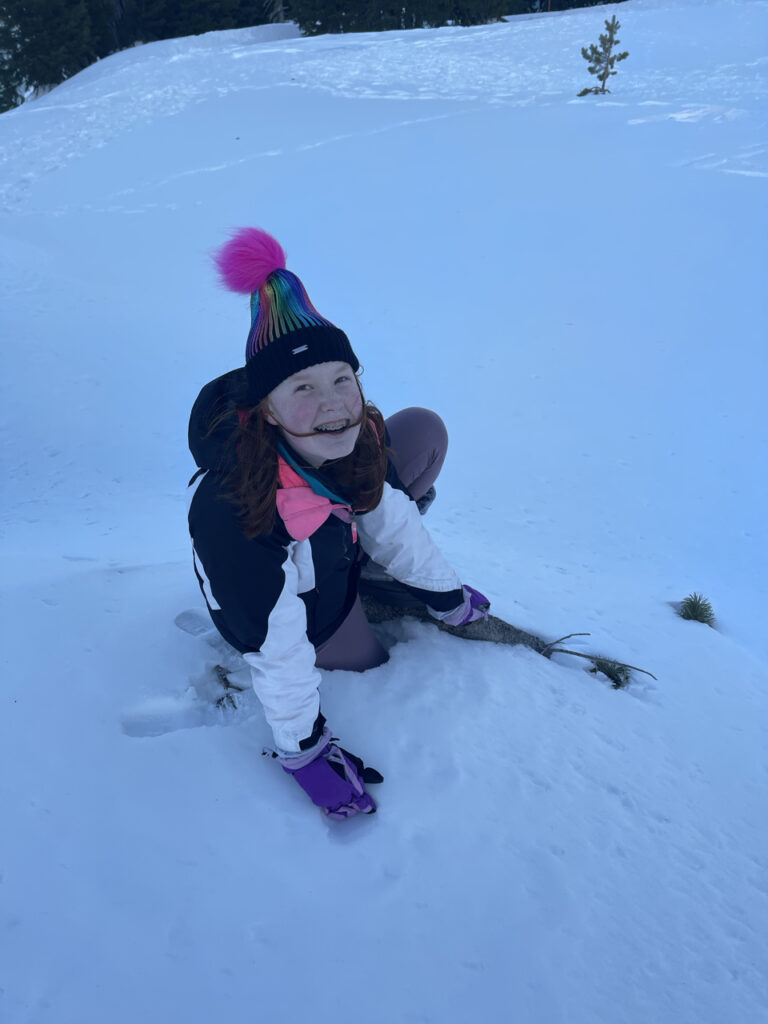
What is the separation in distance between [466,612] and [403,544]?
31cm

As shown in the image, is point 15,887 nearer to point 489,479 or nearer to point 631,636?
point 631,636

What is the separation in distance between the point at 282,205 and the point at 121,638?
636 cm

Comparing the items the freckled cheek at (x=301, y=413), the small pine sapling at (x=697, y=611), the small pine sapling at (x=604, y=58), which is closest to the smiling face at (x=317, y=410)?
the freckled cheek at (x=301, y=413)

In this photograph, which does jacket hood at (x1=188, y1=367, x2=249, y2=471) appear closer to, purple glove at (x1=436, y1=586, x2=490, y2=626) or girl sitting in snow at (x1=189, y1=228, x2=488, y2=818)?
girl sitting in snow at (x1=189, y1=228, x2=488, y2=818)

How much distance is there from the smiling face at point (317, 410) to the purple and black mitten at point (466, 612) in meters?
0.72

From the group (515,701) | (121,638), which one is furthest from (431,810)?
(121,638)

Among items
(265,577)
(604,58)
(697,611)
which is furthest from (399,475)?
(604,58)

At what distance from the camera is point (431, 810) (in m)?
1.47

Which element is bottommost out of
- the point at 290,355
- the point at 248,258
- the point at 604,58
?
the point at 290,355

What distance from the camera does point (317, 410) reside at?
1.45m

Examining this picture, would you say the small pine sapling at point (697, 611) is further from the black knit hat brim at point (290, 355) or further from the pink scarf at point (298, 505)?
the black knit hat brim at point (290, 355)

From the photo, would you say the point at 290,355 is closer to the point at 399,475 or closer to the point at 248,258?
the point at 248,258

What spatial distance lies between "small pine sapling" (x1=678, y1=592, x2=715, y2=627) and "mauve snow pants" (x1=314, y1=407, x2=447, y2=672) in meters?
1.23

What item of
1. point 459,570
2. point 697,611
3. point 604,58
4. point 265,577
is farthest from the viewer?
point 604,58
